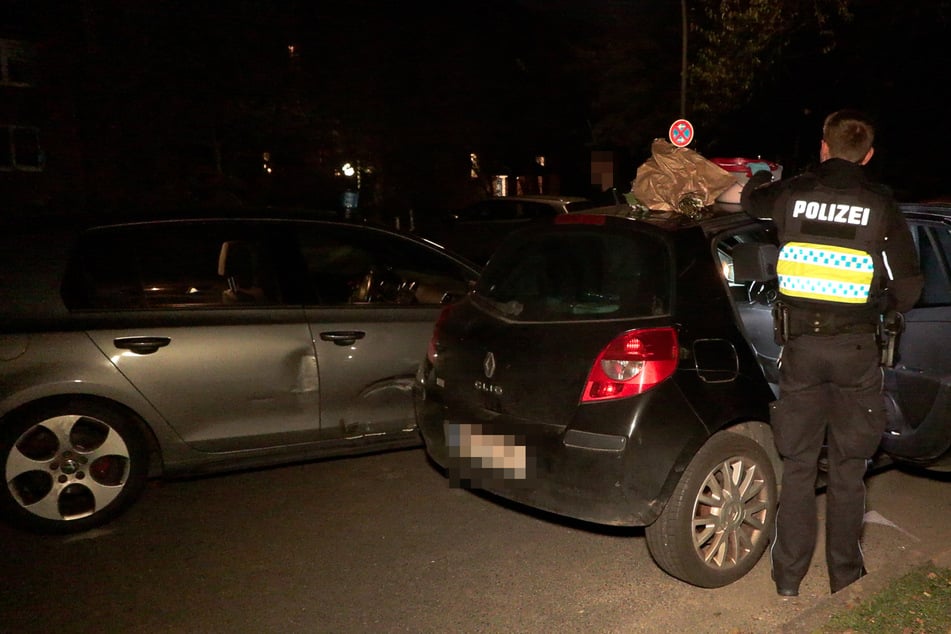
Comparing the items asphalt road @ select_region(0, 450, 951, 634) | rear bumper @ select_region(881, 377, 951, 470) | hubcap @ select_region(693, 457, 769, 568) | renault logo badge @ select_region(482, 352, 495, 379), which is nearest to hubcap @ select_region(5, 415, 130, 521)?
asphalt road @ select_region(0, 450, 951, 634)

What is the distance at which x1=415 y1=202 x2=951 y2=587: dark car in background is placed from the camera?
133 inches

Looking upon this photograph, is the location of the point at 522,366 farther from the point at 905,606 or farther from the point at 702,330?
the point at 905,606

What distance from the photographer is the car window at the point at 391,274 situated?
5012 millimetres

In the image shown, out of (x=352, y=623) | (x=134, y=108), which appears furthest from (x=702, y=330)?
(x=134, y=108)

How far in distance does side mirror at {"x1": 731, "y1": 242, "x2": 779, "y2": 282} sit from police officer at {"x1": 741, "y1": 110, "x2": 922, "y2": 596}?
0.17 metres

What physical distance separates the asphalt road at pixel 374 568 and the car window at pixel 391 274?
1099 mm

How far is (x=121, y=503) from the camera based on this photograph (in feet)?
14.3

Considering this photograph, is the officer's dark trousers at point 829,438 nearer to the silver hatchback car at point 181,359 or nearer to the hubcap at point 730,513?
the hubcap at point 730,513

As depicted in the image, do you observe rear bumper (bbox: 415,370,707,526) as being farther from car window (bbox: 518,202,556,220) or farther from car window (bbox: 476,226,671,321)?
car window (bbox: 518,202,556,220)

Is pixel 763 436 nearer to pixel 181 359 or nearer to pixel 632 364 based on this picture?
pixel 632 364

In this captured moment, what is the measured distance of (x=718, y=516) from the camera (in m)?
3.58

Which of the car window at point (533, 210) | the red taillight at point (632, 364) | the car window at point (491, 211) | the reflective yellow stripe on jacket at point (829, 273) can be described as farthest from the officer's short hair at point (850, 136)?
the car window at point (491, 211)

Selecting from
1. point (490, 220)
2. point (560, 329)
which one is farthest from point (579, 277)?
point (490, 220)

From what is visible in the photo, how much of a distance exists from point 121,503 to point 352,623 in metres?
1.61
